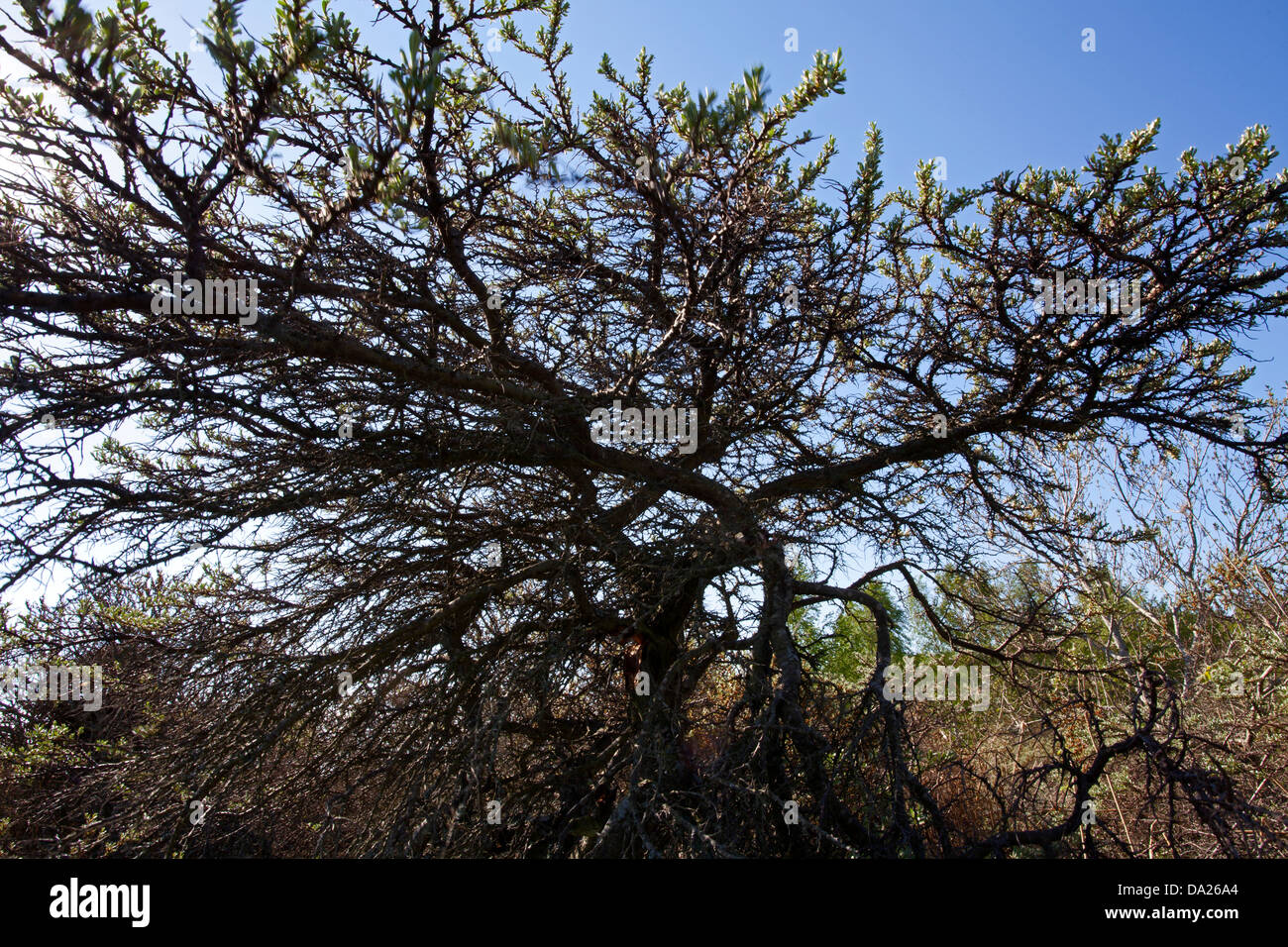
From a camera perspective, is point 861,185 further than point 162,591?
No

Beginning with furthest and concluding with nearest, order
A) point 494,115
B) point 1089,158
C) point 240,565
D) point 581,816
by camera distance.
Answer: point 240,565
point 581,816
point 1089,158
point 494,115

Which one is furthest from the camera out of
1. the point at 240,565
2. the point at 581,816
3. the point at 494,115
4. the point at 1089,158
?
the point at 240,565

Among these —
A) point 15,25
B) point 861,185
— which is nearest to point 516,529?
point 861,185

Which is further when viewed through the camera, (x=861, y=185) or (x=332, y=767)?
(x=332, y=767)

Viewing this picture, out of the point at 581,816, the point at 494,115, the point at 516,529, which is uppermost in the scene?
the point at 494,115

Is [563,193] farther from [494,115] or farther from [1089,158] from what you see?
[1089,158]

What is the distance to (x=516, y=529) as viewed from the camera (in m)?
5.42

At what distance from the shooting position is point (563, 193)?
5105 millimetres

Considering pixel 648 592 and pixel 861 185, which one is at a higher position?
pixel 861 185

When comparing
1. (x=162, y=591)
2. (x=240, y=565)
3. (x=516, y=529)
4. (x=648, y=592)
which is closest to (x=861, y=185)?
(x=648, y=592)
